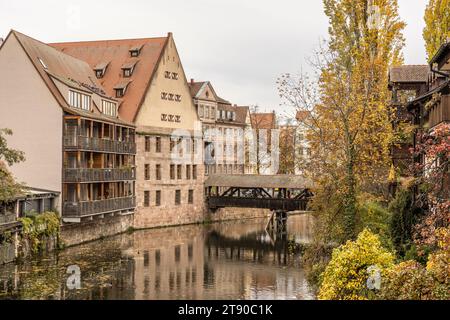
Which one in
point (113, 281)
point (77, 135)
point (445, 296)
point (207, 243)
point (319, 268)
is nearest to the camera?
point (445, 296)

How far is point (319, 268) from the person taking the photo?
82.2 ft

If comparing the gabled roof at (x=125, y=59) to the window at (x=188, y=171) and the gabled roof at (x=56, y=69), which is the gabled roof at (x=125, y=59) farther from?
the window at (x=188, y=171)

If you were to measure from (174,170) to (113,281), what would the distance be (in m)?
26.7

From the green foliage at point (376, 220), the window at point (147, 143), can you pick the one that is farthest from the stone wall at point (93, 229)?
the green foliage at point (376, 220)

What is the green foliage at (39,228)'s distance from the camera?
107 ft

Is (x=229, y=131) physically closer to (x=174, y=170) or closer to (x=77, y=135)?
(x=174, y=170)

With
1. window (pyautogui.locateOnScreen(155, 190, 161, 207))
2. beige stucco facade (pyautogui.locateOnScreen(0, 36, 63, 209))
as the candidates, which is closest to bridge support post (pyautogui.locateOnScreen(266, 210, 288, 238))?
window (pyautogui.locateOnScreen(155, 190, 161, 207))

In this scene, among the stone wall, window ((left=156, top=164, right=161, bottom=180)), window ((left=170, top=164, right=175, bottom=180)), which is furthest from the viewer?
window ((left=170, top=164, right=175, bottom=180))

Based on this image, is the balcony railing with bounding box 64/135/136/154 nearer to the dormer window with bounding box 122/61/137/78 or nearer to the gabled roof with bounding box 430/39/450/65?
the dormer window with bounding box 122/61/137/78

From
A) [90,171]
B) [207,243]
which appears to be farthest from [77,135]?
[207,243]

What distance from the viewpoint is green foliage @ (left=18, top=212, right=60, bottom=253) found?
32628 millimetres

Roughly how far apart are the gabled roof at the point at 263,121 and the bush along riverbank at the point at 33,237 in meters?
44.3

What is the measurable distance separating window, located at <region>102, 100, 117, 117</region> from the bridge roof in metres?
13.0

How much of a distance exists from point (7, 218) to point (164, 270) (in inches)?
305
